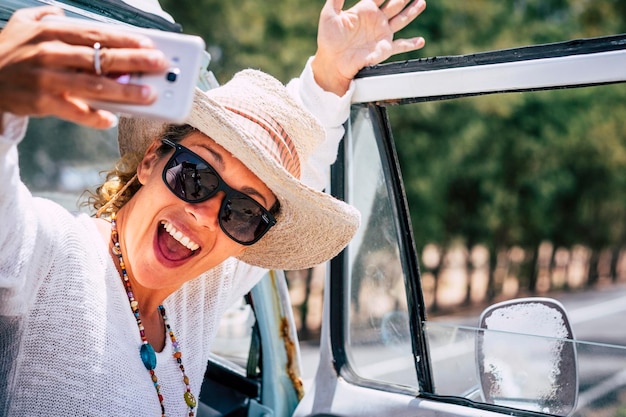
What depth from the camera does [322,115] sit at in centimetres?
207

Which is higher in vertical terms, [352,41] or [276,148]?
[352,41]

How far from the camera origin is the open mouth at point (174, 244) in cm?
179

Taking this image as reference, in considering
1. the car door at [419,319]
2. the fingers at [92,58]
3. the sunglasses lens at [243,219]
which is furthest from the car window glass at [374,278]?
the fingers at [92,58]

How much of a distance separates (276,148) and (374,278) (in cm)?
56

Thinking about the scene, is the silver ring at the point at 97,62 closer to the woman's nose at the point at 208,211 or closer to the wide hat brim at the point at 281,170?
the wide hat brim at the point at 281,170

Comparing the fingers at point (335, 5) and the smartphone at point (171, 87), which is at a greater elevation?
the fingers at point (335, 5)

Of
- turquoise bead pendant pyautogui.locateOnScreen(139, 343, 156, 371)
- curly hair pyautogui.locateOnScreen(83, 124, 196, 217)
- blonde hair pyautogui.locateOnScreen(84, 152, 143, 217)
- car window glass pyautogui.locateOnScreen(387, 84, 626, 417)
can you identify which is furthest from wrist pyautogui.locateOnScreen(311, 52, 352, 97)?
car window glass pyautogui.locateOnScreen(387, 84, 626, 417)

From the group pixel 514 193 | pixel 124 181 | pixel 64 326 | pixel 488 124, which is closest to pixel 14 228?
pixel 64 326

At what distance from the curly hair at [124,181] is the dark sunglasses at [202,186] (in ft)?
0.21

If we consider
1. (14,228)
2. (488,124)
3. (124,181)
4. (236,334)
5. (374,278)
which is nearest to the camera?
(14,228)

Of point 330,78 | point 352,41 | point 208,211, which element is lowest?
point 208,211

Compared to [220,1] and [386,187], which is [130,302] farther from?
[220,1]

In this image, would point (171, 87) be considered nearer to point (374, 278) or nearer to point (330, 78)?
point (330, 78)

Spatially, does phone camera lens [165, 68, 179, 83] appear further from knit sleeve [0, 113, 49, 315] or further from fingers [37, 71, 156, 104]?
knit sleeve [0, 113, 49, 315]
